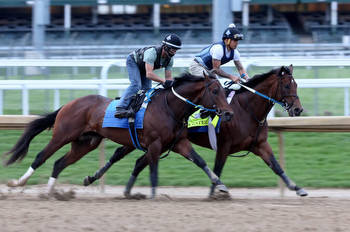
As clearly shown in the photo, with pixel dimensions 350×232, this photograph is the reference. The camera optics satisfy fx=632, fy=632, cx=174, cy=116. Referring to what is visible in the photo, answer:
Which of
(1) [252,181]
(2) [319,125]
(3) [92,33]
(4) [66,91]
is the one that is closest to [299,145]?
(1) [252,181]

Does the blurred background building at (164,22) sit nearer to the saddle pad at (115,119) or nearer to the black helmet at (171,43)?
the saddle pad at (115,119)

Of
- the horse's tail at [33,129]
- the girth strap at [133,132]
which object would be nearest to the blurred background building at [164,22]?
the horse's tail at [33,129]

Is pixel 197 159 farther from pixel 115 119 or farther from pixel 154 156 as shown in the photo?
pixel 115 119

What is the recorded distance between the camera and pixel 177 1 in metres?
31.0

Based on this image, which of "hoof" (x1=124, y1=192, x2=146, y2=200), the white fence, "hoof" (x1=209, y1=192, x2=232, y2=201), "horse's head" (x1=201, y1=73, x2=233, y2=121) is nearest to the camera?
"horse's head" (x1=201, y1=73, x2=233, y2=121)

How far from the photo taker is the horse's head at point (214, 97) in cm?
694

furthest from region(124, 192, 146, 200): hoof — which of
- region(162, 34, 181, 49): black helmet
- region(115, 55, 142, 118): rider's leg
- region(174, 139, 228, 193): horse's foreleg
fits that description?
region(162, 34, 181, 49): black helmet

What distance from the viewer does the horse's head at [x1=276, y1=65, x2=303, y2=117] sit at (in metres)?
7.23

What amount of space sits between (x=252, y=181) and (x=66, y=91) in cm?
465

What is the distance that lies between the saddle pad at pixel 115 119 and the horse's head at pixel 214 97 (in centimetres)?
75

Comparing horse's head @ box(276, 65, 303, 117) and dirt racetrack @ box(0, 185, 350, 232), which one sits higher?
horse's head @ box(276, 65, 303, 117)

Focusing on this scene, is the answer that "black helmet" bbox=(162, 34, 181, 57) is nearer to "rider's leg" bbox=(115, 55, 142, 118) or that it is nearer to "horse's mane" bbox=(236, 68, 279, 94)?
"rider's leg" bbox=(115, 55, 142, 118)

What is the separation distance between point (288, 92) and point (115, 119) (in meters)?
2.05

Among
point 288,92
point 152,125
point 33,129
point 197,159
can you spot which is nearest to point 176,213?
point 197,159
